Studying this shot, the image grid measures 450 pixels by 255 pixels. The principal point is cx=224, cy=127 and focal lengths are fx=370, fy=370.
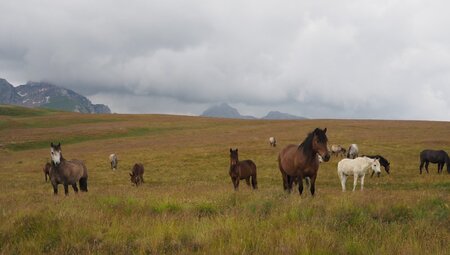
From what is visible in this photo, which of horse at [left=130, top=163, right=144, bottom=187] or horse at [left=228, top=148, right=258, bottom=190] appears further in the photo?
horse at [left=130, top=163, right=144, bottom=187]

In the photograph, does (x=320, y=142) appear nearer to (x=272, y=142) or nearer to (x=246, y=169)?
(x=246, y=169)

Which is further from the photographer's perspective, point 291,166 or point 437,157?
point 437,157

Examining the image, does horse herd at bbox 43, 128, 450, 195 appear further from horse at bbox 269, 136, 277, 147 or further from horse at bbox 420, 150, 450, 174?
horse at bbox 269, 136, 277, 147

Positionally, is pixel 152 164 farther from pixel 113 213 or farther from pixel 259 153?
pixel 113 213

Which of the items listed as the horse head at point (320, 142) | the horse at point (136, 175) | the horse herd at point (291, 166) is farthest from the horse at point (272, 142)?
the horse head at point (320, 142)

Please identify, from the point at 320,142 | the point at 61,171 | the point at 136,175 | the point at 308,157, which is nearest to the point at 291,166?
the point at 308,157

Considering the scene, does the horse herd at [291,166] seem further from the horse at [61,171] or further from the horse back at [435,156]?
the horse back at [435,156]

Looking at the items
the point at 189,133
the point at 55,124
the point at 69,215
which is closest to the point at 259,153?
the point at 189,133

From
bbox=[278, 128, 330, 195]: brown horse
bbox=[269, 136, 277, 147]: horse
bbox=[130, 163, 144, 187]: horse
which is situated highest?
bbox=[278, 128, 330, 195]: brown horse

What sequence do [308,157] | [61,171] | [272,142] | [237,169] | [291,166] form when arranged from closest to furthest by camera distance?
[308,157], [291,166], [61,171], [237,169], [272,142]

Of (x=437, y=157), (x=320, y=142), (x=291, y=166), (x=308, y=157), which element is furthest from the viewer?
(x=437, y=157)

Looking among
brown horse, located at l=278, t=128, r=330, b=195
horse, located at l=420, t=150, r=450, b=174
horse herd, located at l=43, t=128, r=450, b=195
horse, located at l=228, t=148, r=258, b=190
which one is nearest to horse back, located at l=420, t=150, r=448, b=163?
horse, located at l=420, t=150, r=450, b=174

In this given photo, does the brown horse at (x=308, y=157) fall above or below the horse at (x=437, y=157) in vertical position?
above

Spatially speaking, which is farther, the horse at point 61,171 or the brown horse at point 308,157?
the horse at point 61,171
